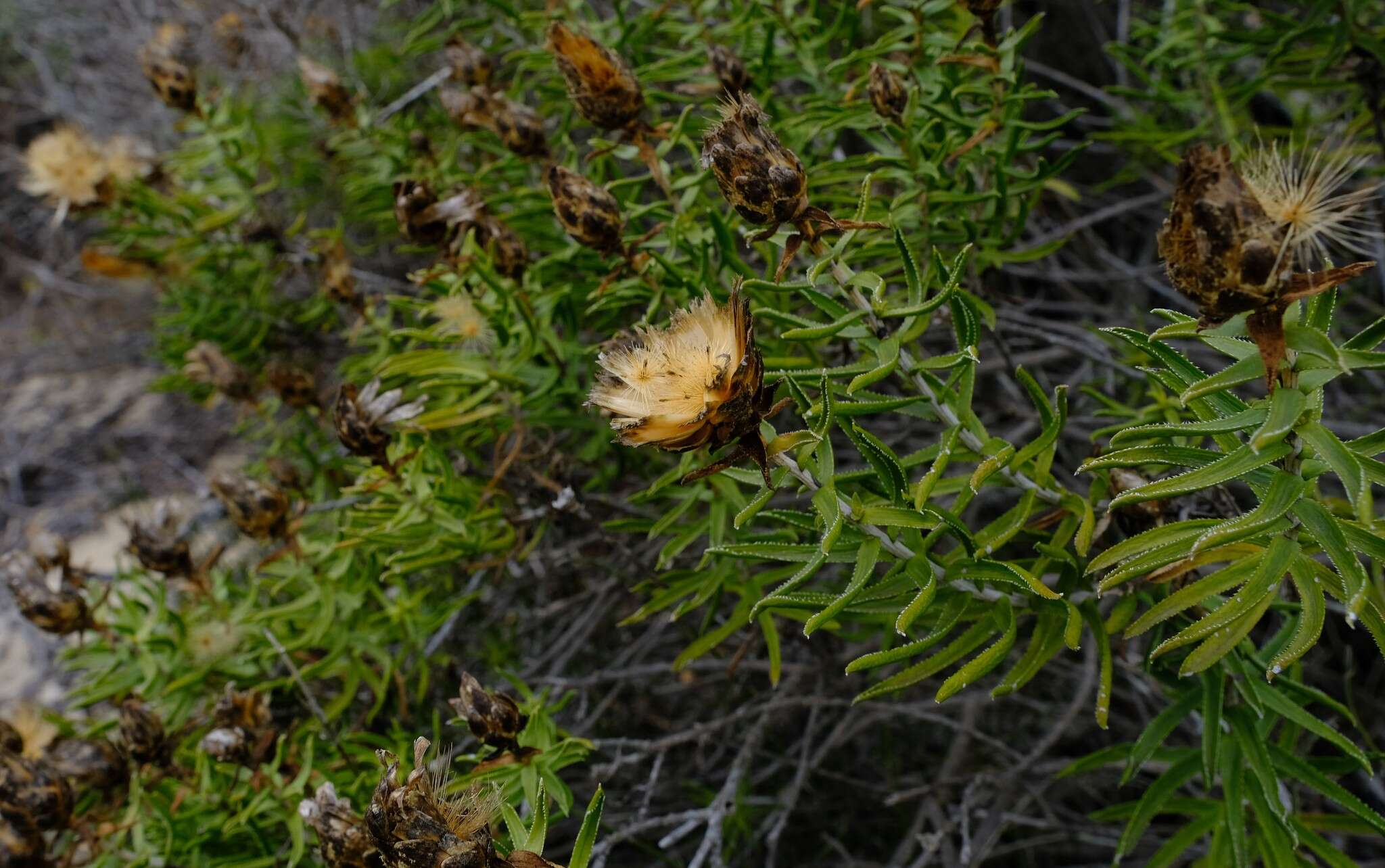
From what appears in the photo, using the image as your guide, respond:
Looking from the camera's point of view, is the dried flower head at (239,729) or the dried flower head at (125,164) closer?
the dried flower head at (239,729)

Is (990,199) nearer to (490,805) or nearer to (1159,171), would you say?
(490,805)

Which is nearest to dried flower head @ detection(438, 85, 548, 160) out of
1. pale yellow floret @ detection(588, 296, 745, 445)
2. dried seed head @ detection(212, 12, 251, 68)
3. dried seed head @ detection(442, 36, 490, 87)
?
dried seed head @ detection(442, 36, 490, 87)

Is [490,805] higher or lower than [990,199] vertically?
lower

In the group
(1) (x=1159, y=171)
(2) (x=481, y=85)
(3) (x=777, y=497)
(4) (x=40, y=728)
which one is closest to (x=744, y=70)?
(2) (x=481, y=85)

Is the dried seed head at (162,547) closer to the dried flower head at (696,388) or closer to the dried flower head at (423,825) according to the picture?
the dried flower head at (423,825)

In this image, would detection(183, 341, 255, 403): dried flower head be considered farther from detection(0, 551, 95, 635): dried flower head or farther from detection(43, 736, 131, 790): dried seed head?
detection(43, 736, 131, 790): dried seed head

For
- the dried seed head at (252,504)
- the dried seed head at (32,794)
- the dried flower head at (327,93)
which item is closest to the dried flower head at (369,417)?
the dried seed head at (252,504)
